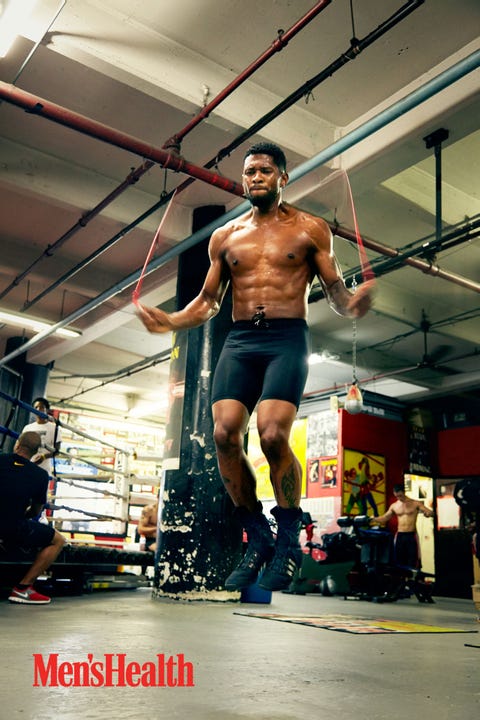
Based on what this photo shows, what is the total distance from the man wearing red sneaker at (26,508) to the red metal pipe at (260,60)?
3087 mm

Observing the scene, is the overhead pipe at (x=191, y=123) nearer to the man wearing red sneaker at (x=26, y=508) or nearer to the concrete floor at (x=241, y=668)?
the man wearing red sneaker at (x=26, y=508)

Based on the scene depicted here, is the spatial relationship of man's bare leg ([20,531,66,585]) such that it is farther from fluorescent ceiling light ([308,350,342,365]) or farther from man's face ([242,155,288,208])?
fluorescent ceiling light ([308,350,342,365])

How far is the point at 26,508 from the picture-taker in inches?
218

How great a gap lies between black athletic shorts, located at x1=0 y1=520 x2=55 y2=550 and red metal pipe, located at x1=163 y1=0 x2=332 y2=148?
3.63 meters

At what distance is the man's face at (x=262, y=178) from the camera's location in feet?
7.82

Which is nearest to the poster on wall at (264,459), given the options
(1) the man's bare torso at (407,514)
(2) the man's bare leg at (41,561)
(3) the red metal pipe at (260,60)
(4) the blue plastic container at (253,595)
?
(1) the man's bare torso at (407,514)

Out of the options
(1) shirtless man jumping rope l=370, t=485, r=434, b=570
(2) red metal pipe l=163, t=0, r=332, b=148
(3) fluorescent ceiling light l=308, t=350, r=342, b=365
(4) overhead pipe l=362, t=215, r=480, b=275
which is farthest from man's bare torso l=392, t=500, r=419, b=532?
(2) red metal pipe l=163, t=0, r=332, b=148

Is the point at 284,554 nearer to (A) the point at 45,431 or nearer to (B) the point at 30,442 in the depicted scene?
(B) the point at 30,442

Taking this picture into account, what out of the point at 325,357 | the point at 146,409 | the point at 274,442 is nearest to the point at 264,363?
the point at 274,442

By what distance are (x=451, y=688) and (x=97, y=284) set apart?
8.73 meters

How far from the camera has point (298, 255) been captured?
241cm

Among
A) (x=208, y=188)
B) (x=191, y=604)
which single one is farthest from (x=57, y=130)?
(x=191, y=604)

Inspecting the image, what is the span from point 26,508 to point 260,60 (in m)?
4.16

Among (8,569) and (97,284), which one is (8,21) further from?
(97,284)
